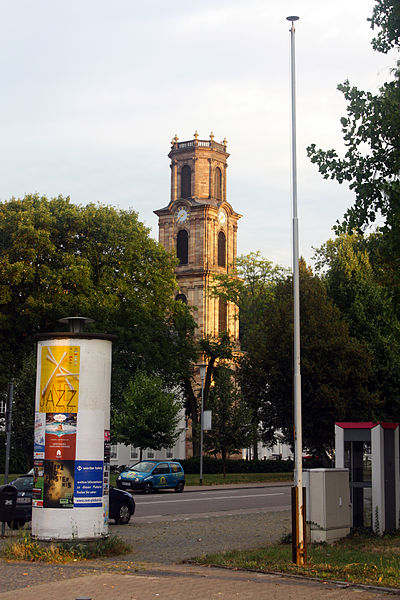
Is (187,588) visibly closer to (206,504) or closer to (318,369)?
(206,504)

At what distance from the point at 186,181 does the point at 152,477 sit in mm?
52857

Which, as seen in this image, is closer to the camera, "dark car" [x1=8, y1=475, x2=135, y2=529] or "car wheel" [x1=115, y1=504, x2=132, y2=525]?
"dark car" [x1=8, y1=475, x2=135, y2=529]

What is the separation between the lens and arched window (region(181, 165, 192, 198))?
280 ft

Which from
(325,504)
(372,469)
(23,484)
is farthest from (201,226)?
(325,504)

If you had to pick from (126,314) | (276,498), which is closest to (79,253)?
(126,314)

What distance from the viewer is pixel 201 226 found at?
8244 cm

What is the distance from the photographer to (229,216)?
85375 mm

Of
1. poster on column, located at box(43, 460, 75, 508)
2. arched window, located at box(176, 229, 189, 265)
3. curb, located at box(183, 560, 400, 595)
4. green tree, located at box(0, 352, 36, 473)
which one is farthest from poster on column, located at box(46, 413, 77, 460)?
arched window, located at box(176, 229, 189, 265)

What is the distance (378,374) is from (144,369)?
15579 mm

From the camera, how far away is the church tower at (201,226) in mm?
81125

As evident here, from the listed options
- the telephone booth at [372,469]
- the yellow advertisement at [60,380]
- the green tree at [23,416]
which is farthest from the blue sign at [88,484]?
the green tree at [23,416]

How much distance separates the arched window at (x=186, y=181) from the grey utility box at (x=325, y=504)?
230 ft

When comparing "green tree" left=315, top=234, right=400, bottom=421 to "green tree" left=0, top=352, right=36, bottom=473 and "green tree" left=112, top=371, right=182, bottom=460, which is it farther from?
"green tree" left=0, top=352, right=36, bottom=473

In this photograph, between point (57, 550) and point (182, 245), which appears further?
point (182, 245)
